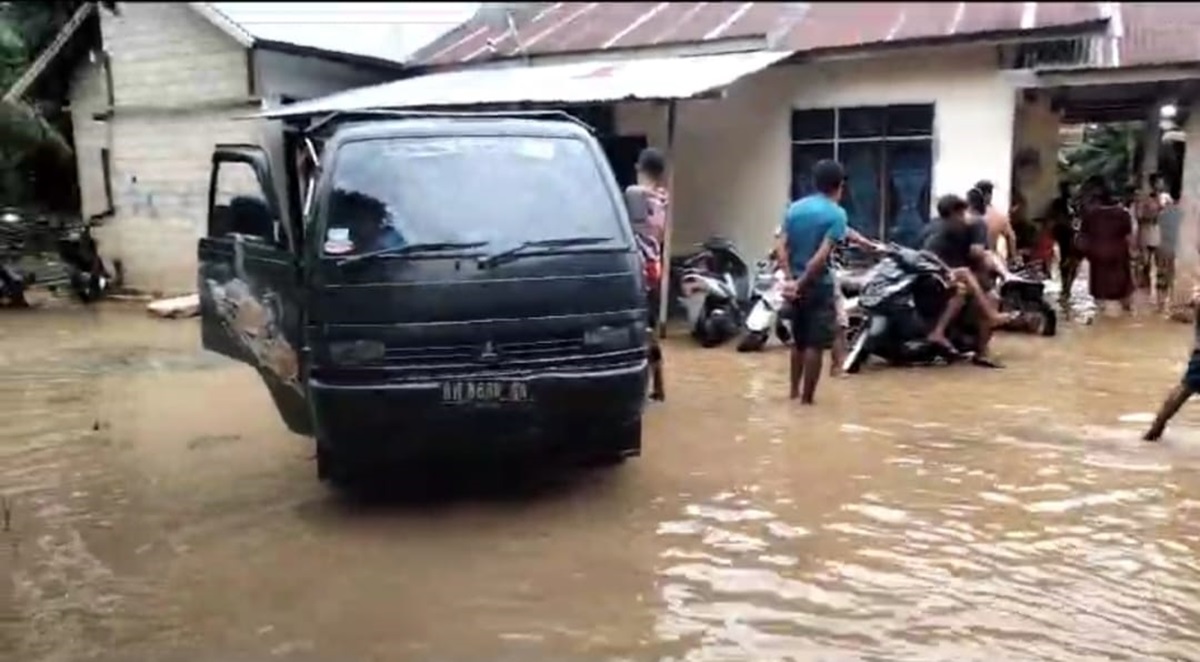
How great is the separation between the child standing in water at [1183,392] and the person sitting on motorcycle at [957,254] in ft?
8.92

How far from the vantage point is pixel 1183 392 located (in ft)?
22.2

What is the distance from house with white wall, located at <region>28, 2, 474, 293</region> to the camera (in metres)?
16.8

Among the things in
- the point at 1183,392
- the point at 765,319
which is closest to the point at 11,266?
the point at 765,319

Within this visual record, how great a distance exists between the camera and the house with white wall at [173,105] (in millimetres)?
16797

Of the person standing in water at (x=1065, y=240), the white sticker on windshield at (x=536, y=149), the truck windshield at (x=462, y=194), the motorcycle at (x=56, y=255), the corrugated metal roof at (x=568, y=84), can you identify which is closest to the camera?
the truck windshield at (x=462, y=194)

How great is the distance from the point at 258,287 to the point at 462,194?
1.38 metres

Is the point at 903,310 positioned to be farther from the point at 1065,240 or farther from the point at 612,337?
the point at 1065,240

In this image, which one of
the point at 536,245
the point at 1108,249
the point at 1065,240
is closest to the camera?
the point at 536,245

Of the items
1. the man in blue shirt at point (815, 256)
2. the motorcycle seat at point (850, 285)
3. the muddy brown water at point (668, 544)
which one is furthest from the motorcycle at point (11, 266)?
the man in blue shirt at point (815, 256)

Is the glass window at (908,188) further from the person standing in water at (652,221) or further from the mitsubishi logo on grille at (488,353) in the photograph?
the mitsubishi logo on grille at (488,353)

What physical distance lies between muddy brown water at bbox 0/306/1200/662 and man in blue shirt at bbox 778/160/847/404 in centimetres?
58

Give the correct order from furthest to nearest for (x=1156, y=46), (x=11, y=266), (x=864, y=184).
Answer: (x=11, y=266)
(x=864, y=184)
(x=1156, y=46)

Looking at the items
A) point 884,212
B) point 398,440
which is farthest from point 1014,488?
point 884,212

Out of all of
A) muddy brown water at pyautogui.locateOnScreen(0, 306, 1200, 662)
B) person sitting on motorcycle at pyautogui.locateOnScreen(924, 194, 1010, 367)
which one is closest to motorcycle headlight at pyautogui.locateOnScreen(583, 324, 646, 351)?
muddy brown water at pyautogui.locateOnScreen(0, 306, 1200, 662)
